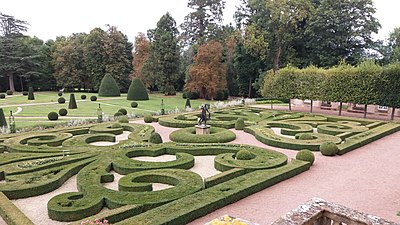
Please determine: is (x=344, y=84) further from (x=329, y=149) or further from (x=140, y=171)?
(x=140, y=171)

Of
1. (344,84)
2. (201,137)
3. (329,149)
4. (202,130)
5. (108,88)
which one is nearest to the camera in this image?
(329,149)

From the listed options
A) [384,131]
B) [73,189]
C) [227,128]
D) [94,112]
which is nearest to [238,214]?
[73,189]

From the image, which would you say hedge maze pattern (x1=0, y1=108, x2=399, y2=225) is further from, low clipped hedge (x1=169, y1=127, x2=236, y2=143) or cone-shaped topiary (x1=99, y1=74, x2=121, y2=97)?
cone-shaped topiary (x1=99, y1=74, x2=121, y2=97)

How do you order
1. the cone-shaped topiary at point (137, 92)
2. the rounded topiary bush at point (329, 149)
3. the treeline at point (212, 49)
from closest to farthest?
the rounded topiary bush at point (329, 149)
the treeline at point (212, 49)
the cone-shaped topiary at point (137, 92)

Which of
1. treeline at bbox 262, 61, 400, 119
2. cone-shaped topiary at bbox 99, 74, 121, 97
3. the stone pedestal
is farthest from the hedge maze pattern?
cone-shaped topiary at bbox 99, 74, 121, 97

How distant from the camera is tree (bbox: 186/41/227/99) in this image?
42.1 metres

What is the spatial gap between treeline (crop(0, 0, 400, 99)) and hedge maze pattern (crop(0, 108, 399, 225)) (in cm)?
2356

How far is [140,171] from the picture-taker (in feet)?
38.0

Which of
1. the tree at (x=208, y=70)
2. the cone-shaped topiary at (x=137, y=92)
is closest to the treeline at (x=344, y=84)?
the tree at (x=208, y=70)

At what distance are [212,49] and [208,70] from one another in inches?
119

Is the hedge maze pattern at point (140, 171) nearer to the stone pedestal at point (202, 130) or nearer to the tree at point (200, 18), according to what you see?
the stone pedestal at point (202, 130)

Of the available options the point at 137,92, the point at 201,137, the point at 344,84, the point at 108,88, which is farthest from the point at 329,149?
the point at 108,88

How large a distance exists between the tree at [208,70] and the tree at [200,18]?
9725 millimetres

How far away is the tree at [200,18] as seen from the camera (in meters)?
52.5
